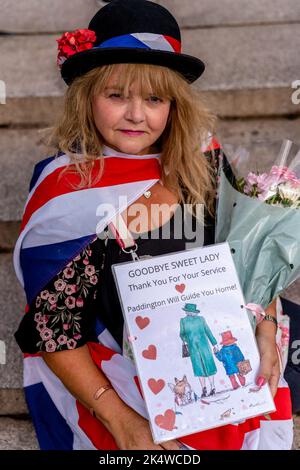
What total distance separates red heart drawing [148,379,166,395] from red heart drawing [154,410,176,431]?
0.06m

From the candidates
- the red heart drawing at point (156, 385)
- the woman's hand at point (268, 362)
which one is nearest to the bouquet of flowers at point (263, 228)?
the woman's hand at point (268, 362)

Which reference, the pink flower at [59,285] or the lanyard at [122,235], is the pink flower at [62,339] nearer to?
the pink flower at [59,285]

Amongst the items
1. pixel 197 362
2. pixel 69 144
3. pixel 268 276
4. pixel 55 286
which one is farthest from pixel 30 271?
pixel 268 276

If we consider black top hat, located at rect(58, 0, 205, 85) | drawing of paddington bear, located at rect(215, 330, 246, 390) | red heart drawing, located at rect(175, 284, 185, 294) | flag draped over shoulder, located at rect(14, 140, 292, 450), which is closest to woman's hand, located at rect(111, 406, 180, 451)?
flag draped over shoulder, located at rect(14, 140, 292, 450)

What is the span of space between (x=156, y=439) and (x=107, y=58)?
920 mm

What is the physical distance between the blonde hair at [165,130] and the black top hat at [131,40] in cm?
3

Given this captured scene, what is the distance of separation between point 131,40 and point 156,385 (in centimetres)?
83

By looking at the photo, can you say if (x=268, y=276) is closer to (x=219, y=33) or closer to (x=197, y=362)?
(x=197, y=362)

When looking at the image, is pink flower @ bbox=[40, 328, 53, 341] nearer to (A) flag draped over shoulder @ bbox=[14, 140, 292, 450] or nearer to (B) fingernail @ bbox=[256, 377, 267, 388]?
(A) flag draped over shoulder @ bbox=[14, 140, 292, 450]

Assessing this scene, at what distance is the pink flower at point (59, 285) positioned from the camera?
1.46 m

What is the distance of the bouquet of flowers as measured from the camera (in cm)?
145

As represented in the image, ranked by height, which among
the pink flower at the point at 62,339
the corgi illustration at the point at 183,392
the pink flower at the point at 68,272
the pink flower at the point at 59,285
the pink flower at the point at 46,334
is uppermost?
the pink flower at the point at 68,272

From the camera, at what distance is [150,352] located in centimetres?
137
